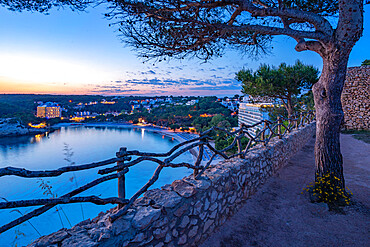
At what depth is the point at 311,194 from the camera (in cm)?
292

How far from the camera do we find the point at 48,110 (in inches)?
1604

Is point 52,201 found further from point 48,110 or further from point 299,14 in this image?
point 48,110

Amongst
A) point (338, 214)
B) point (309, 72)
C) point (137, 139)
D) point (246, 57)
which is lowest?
point (137, 139)

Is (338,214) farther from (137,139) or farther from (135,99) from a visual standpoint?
(135,99)

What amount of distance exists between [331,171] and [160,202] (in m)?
2.73

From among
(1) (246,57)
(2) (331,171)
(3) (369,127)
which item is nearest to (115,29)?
(1) (246,57)

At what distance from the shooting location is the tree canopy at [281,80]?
1005 cm

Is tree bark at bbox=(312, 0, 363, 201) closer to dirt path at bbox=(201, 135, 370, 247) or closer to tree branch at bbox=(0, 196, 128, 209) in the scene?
dirt path at bbox=(201, 135, 370, 247)

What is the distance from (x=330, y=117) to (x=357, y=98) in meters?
11.3

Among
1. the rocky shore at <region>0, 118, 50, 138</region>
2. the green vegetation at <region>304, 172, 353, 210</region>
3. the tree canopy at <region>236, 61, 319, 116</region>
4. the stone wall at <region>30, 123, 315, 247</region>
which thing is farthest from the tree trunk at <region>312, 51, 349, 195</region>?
the rocky shore at <region>0, 118, 50, 138</region>

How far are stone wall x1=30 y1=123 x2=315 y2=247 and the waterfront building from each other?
4787 cm

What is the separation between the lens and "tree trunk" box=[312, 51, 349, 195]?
2.64m

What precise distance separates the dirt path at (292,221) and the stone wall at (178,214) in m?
0.17

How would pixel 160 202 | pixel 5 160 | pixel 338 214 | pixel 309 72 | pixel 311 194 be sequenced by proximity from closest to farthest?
pixel 160 202 → pixel 338 214 → pixel 311 194 → pixel 309 72 → pixel 5 160
